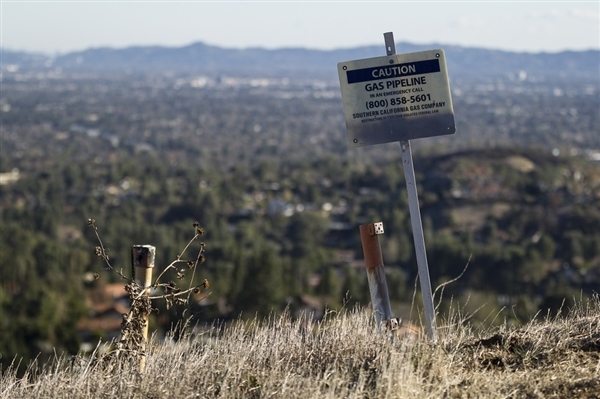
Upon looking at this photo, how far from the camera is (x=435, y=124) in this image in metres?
3.93

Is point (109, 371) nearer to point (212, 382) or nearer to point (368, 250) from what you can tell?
point (212, 382)

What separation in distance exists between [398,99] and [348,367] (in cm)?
120

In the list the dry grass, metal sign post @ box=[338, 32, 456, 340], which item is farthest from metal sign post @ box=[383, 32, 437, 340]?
the dry grass

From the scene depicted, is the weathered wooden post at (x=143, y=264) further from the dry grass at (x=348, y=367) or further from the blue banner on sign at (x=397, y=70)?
the blue banner on sign at (x=397, y=70)

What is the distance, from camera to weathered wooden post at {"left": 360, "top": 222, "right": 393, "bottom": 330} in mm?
4062

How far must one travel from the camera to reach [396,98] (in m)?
3.92

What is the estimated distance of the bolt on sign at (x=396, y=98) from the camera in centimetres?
390

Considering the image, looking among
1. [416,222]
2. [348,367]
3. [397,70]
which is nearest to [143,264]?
[348,367]

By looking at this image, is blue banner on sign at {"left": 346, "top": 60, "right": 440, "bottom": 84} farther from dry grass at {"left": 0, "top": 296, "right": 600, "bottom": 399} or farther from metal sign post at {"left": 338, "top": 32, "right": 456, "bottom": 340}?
dry grass at {"left": 0, "top": 296, "right": 600, "bottom": 399}

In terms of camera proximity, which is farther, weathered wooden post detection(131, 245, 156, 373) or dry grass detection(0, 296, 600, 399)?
weathered wooden post detection(131, 245, 156, 373)

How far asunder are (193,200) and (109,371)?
164 feet

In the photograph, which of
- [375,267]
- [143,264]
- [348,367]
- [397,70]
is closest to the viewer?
[348,367]

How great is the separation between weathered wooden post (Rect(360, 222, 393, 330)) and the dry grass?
0.11 m

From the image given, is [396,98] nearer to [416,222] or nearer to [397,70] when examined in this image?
[397,70]
